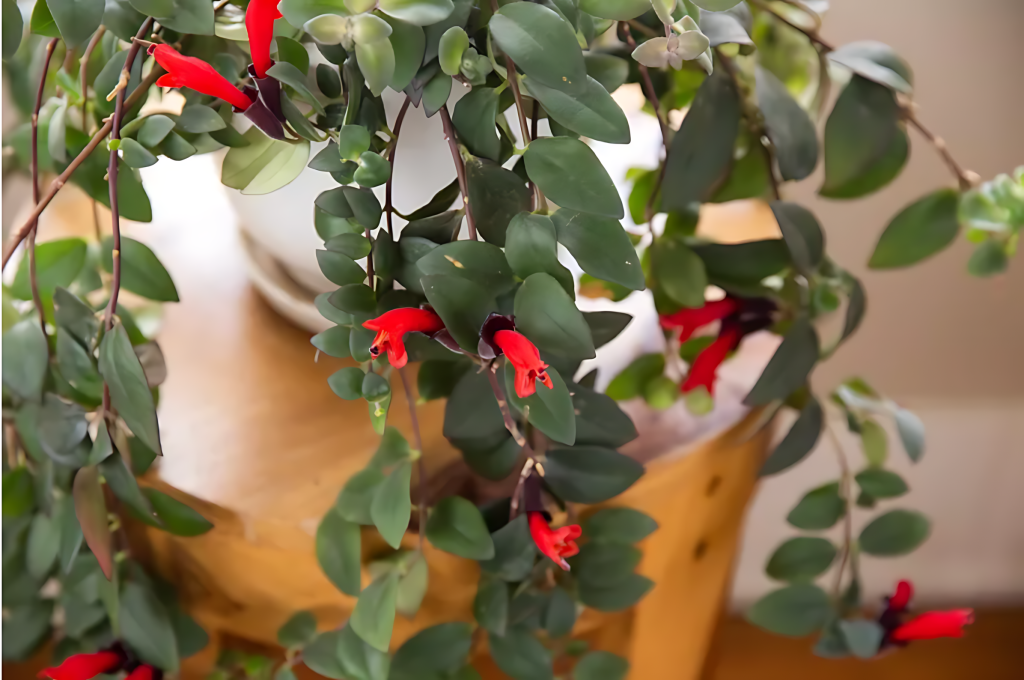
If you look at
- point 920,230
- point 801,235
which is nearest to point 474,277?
point 801,235

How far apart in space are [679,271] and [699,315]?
0.14ft

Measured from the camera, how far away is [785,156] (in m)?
0.44

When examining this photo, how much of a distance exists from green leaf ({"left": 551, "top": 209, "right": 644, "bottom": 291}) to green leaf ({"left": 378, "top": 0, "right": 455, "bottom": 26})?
0.29 ft

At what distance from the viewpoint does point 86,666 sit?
0.42m

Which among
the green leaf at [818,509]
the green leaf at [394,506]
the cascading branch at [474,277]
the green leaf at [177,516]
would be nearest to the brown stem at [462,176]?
the cascading branch at [474,277]

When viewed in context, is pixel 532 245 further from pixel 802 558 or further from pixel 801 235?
pixel 802 558

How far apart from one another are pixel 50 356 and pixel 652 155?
0.45 metres

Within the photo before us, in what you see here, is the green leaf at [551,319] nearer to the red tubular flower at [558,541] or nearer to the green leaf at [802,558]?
the red tubular flower at [558,541]

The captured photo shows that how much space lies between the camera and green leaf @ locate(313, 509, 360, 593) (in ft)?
1.45

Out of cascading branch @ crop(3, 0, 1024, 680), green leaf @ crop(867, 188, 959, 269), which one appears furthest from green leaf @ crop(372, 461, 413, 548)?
green leaf @ crop(867, 188, 959, 269)

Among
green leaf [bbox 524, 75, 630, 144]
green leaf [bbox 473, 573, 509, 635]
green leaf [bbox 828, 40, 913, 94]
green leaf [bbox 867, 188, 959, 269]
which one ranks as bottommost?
green leaf [bbox 473, 573, 509, 635]

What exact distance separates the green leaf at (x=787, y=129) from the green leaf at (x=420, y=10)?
0.21 m

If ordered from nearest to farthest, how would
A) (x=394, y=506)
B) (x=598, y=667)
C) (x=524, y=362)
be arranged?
(x=524, y=362), (x=394, y=506), (x=598, y=667)

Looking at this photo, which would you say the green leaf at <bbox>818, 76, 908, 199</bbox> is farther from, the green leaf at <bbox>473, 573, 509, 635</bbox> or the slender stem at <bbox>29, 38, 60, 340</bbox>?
the slender stem at <bbox>29, 38, 60, 340</bbox>
